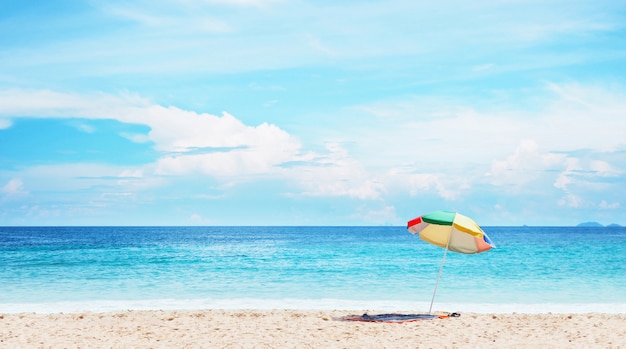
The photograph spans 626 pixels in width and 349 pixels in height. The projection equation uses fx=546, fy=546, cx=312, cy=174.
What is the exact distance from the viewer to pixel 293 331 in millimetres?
12109

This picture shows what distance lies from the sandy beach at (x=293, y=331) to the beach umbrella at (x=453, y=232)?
152cm

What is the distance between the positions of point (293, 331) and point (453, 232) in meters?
4.55

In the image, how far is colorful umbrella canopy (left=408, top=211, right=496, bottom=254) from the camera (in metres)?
13.0

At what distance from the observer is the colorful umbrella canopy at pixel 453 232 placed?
42.6ft

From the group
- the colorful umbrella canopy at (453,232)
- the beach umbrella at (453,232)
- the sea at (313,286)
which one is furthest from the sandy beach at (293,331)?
the sea at (313,286)

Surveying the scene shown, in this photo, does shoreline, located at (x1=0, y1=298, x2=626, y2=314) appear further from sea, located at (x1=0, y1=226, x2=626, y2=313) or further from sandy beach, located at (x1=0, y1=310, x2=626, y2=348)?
sandy beach, located at (x1=0, y1=310, x2=626, y2=348)

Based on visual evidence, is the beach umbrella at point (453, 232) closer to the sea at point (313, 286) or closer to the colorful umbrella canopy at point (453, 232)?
the colorful umbrella canopy at point (453, 232)

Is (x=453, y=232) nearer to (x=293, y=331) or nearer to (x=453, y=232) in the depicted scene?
(x=453, y=232)

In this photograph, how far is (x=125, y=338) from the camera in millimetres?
11594

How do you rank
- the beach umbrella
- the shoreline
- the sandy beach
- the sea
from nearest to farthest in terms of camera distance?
1. the sandy beach
2. the beach umbrella
3. the shoreline
4. the sea

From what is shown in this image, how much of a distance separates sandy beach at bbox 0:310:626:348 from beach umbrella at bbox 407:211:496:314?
152 centimetres

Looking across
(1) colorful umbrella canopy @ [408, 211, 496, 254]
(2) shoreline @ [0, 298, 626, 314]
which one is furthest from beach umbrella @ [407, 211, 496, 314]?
(2) shoreline @ [0, 298, 626, 314]

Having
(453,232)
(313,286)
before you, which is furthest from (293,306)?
Result: (453,232)

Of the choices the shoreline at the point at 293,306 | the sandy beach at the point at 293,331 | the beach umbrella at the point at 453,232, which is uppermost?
the beach umbrella at the point at 453,232
